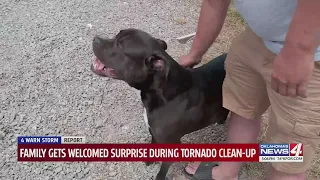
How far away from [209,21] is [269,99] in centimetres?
58

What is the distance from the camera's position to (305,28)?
4.69ft

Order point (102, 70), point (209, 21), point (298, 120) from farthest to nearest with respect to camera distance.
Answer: point (102, 70)
point (209, 21)
point (298, 120)

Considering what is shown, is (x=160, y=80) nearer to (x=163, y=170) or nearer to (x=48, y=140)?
(x=163, y=170)

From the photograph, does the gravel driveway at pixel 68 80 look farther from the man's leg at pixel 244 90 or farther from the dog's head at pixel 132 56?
the dog's head at pixel 132 56

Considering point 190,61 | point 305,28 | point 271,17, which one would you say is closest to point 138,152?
point 190,61

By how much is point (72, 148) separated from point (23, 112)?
0.59 m

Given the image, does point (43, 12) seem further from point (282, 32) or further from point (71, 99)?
point (282, 32)

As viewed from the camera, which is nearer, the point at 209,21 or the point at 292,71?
the point at 292,71

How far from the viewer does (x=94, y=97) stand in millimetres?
3443

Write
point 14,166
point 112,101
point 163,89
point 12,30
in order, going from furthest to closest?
point 12,30 → point 112,101 → point 14,166 → point 163,89

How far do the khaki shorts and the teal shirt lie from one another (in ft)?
0.46

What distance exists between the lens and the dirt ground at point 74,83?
117 inches

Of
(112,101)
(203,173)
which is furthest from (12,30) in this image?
(203,173)

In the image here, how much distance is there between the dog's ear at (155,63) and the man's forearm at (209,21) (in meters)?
0.31
